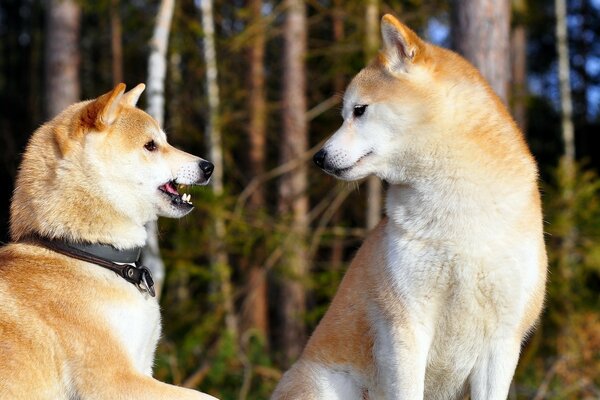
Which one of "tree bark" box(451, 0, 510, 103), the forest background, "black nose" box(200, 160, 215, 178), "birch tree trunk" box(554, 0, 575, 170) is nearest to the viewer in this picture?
"black nose" box(200, 160, 215, 178)

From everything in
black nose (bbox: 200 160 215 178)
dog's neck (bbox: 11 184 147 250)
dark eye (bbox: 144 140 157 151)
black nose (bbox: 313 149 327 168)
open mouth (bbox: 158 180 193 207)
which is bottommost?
dog's neck (bbox: 11 184 147 250)

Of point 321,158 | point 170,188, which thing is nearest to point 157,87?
point 170,188

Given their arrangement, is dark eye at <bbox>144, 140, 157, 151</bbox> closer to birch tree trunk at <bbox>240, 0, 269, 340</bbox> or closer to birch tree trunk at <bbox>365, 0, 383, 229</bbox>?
birch tree trunk at <bbox>365, 0, 383, 229</bbox>

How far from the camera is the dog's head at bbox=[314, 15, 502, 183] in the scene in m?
3.78

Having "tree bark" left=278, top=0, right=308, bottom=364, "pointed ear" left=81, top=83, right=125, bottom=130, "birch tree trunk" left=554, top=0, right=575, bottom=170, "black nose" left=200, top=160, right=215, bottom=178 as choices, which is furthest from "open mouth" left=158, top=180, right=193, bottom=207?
"birch tree trunk" left=554, top=0, right=575, bottom=170

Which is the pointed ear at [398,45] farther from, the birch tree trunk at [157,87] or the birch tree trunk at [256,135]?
the birch tree trunk at [256,135]

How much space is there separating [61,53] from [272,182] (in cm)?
461

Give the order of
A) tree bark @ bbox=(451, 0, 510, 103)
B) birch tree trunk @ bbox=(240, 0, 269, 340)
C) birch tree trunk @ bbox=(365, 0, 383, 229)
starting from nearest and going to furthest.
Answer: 1. tree bark @ bbox=(451, 0, 510, 103)
2. birch tree trunk @ bbox=(365, 0, 383, 229)
3. birch tree trunk @ bbox=(240, 0, 269, 340)

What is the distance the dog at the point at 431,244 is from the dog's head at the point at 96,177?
2.78 feet

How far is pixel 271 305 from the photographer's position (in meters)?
17.5

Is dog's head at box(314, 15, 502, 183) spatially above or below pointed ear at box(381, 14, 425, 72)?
below

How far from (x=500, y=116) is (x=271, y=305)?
13972mm

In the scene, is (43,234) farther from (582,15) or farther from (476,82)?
(582,15)

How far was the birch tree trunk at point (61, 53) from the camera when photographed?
11.3m
